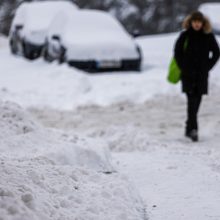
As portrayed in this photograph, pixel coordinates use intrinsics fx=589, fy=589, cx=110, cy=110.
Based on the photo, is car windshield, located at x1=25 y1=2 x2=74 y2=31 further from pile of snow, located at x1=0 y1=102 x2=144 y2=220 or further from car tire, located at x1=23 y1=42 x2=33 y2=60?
pile of snow, located at x1=0 y1=102 x2=144 y2=220

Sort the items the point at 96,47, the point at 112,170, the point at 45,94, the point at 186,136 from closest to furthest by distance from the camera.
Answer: the point at 112,170, the point at 186,136, the point at 45,94, the point at 96,47

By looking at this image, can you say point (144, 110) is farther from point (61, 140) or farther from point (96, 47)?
point (61, 140)

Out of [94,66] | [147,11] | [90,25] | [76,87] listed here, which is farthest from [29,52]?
[147,11]

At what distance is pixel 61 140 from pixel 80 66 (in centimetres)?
705

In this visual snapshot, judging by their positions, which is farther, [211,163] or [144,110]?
[144,110]

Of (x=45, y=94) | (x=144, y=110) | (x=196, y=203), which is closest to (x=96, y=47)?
(x=45, y=94)

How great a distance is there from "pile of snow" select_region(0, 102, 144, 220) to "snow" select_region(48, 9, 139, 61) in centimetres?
666

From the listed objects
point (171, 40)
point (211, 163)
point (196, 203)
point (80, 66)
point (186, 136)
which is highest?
point (196, 203)

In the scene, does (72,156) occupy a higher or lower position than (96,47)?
higher

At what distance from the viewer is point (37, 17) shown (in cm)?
1769

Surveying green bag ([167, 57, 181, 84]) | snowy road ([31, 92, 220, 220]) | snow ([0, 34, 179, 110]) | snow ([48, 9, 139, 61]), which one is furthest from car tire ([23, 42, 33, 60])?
green bag ([167, 57, 181, 84])

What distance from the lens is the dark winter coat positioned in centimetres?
768

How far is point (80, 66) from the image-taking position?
1326cm

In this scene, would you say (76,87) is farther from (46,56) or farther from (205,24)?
(205,24)
